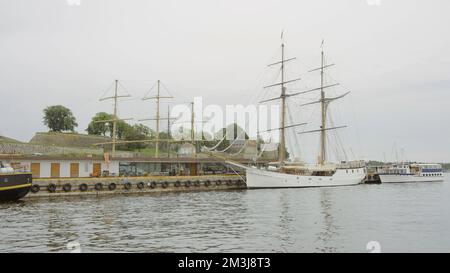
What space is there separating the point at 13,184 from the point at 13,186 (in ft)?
0.64

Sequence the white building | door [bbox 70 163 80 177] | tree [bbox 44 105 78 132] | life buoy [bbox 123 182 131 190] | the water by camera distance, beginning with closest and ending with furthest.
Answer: the water → the white building → life buoy [bbox 123 182 131 190] → door [bbox 70 163 80 177] → tree [bbox 44 105 78 132]

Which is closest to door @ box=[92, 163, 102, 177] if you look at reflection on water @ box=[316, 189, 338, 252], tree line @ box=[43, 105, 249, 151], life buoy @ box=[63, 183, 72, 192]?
life buoy @ box=[63, 183, 72, 192]

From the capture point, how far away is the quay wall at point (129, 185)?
160ft

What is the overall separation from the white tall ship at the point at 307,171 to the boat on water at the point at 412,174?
1124 centimetres

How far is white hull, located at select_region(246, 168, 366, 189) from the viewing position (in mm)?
67875

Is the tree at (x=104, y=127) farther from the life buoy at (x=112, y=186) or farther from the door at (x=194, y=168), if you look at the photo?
the life buoy at (x=112, y=186)

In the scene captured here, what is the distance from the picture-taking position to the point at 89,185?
52.2 meters

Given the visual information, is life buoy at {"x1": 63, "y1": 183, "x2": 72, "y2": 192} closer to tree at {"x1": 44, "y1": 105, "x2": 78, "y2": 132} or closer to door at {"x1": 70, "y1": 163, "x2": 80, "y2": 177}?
door at {"x1": 70, "y1": 163, "x2": 80, "y2": 177}

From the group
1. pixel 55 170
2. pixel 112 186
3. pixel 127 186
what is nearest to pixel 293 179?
pixel 127 186

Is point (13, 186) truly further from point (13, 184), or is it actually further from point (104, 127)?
point (104, 127)
